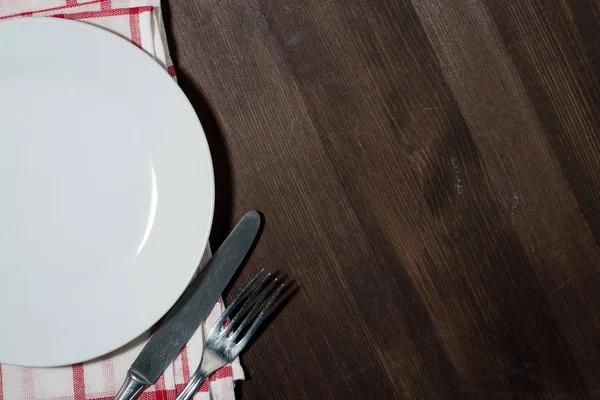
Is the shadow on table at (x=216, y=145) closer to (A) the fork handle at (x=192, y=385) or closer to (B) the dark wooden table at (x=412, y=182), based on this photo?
(B) the dark wooden table at (x=412, y=182)

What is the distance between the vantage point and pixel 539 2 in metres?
0.52

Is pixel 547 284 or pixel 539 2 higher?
pixel 539 2

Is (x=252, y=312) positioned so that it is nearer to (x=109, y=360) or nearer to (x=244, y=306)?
(x=244, y=306)

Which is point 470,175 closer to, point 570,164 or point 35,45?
point 570,164

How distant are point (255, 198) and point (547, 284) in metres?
0.29

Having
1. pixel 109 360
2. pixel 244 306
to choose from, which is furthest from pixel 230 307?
pixel 109 360

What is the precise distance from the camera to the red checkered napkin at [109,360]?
19.0 inches

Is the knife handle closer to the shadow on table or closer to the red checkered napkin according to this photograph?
the red checkered napkin

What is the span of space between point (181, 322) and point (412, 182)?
25 cm

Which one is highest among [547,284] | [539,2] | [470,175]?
[539,2]

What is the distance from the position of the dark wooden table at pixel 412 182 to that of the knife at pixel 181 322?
0.11 ft

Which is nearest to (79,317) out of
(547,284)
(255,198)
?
(255,198)

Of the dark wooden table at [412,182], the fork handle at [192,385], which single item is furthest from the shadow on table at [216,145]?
the fork handle at [192,385]

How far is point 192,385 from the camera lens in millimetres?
486
